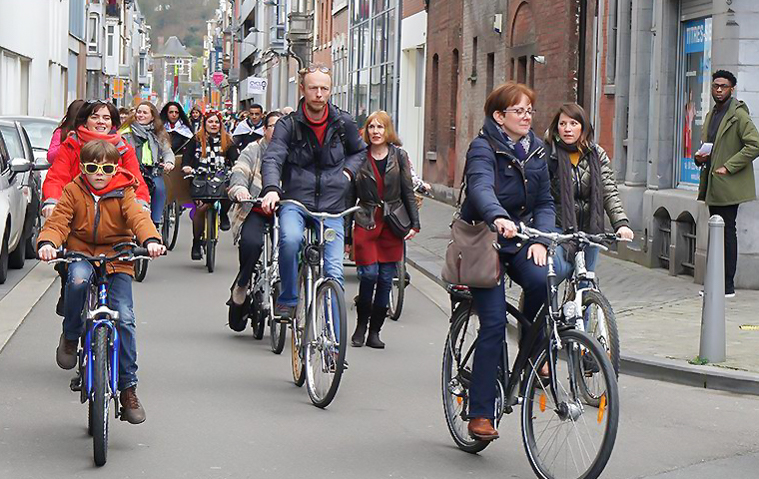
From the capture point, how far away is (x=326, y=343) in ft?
26.5

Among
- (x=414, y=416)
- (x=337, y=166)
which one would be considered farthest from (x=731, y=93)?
(x=414, y=416)

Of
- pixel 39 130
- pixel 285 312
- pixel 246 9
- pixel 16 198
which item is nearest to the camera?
pixel 285 312

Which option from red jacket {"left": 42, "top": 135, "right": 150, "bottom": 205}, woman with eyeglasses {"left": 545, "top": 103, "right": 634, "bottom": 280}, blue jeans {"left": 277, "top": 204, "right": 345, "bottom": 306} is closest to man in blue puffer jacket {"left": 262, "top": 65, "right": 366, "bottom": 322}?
blue jeans {"left": 277, "top": 204, "right": 345, "bottom": 306}

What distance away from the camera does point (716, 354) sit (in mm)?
9219

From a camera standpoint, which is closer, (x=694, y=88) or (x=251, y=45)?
(x=694, y=88)

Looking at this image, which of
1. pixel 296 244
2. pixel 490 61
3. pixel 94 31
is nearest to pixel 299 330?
pixel 296 244

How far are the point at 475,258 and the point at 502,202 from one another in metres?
Answer: 0.35

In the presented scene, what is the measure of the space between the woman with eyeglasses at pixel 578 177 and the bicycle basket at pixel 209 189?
7.34 meters

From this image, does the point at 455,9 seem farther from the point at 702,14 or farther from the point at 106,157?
the point at 106,157

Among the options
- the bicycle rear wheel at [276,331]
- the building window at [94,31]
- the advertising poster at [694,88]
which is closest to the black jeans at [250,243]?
the bicycle rear wheel at [276,331]

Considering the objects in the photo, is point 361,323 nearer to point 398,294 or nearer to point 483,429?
point 398,294

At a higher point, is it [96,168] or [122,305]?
[96,168]

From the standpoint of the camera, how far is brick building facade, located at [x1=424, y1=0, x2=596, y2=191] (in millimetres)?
20266

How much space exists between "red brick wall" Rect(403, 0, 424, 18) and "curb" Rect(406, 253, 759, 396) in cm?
2596
